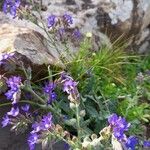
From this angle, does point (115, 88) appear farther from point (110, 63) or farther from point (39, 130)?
point (39, 130)

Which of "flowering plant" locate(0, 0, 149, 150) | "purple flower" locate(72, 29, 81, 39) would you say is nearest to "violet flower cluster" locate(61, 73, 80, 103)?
"flowering plant" locate(0, 0, 149, 150)

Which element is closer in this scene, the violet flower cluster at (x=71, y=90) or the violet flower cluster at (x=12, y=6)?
the violet flower cluster at (x=71, y=90)

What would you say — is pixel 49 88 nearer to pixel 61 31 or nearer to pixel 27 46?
pixel 27 46

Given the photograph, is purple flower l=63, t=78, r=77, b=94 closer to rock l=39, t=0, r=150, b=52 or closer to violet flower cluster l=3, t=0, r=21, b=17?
violet flower cluster l=3, t=0, r=21, b=17

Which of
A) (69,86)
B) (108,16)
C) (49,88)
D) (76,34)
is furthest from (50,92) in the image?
(108,16)

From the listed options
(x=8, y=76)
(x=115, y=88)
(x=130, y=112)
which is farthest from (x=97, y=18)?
(x=8, y=76)

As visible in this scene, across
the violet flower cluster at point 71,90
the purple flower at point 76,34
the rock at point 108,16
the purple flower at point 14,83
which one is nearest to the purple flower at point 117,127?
the violet flower cluster at point 71,90

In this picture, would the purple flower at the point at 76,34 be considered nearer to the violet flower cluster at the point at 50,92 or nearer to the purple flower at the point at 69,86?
the violet flower cluster at the point at 50,92
